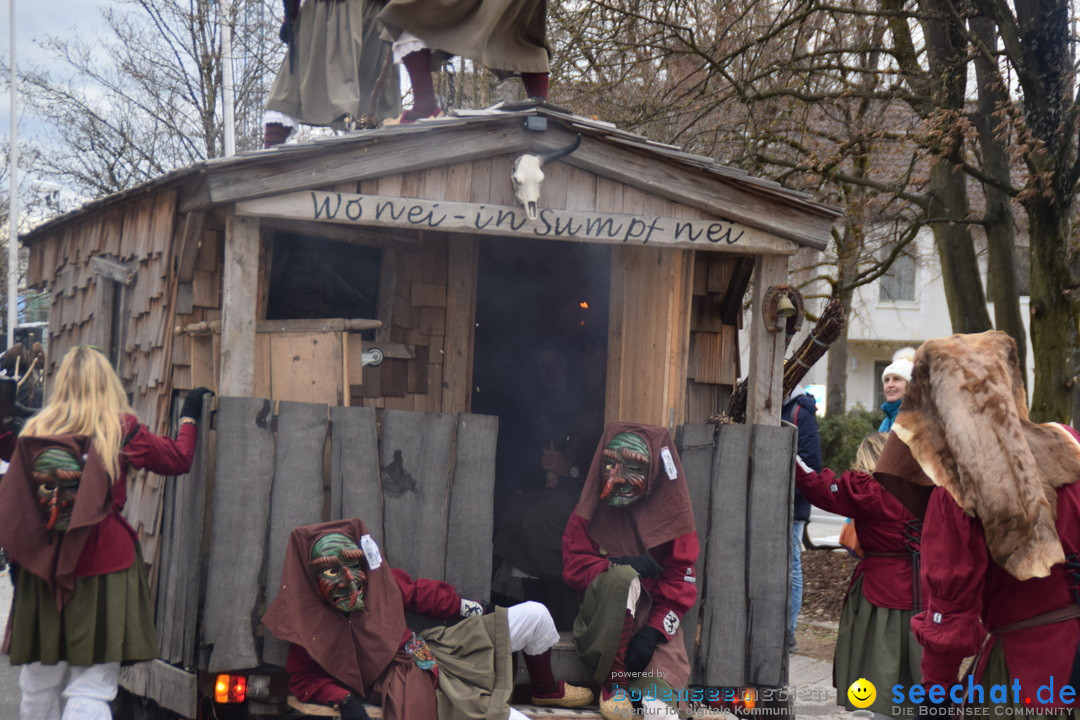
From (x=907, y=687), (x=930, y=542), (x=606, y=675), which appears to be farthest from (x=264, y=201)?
(x=907, y=687)

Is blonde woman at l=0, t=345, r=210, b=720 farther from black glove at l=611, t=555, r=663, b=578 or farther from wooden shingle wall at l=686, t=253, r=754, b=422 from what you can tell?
wooden shingle wall at l=686, t=253, r=754, b=422

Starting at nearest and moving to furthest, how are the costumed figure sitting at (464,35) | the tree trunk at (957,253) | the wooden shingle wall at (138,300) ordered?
1. the wooden shingle wall at (138,300)
2. the costumed figure sitting at (464,35)
3. the tree trunk at (957,253)

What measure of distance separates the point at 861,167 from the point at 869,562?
6.08 metres

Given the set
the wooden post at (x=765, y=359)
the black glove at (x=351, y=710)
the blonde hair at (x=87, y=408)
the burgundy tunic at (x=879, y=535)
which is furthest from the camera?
the wooden post at (x=765, y=359)

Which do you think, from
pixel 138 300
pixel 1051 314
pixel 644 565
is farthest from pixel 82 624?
pixel 1051 314

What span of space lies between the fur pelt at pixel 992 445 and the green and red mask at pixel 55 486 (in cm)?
339

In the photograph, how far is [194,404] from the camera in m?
4.92

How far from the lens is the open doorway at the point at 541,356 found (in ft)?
23.1

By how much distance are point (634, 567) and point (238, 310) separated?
2264 mm

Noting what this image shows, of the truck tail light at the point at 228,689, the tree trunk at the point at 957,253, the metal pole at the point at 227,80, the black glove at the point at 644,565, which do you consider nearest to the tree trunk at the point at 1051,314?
the tree trunk at the point at 957,253

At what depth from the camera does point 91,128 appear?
18.4 metres

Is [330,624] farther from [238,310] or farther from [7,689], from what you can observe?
[7,689]

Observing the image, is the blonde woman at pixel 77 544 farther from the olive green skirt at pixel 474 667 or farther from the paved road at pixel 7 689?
the paved road at pixel 7 689

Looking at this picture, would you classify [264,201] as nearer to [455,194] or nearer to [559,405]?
[455,194]
